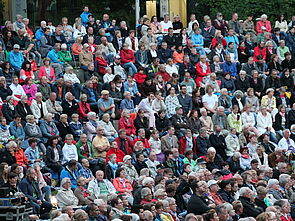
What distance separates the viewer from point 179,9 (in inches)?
1232

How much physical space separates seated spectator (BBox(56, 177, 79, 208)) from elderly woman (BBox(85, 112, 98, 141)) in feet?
12.0

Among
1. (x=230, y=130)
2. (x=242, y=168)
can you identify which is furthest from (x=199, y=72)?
(x=242, y=168)

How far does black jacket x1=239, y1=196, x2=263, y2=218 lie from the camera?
16266mm

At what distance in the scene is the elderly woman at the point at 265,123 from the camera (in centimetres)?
2228

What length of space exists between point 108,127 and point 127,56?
13.5 ft

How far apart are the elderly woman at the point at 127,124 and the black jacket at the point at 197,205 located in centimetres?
447

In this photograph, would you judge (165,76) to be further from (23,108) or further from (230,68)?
(23,108)

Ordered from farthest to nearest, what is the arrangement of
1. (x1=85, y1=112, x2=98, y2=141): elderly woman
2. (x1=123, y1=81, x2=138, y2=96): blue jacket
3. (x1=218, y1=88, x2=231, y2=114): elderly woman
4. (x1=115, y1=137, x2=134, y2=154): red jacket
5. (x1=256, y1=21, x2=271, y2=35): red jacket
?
1. (x1=256, y1=21, x2=271, y2=35): red jacket
2. (x1=218, y1=88, x2=231, y2=114): elderly woman
3. (x1=123, y1=81, x2=138, y2=96): blue jacket
4. (x1=85, y1=112, x2=98, y2=141): elderly woman
5. (x1=115, y1=137, x2=134, y2=154): red jacket

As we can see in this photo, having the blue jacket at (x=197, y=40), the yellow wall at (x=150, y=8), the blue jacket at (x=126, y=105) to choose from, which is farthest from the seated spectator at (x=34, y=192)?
the yellow wall at (x=150, y=8)

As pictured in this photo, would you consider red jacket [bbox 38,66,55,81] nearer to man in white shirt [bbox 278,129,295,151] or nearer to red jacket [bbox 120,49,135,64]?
red jacket [bbox 120,49,135,64]

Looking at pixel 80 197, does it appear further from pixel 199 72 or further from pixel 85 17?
pixel 85 17

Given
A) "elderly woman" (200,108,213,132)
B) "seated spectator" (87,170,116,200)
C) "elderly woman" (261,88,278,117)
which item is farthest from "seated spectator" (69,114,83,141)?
"elderly woman" (261,88,278,117)

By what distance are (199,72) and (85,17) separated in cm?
420

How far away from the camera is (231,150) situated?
68.5 ft
